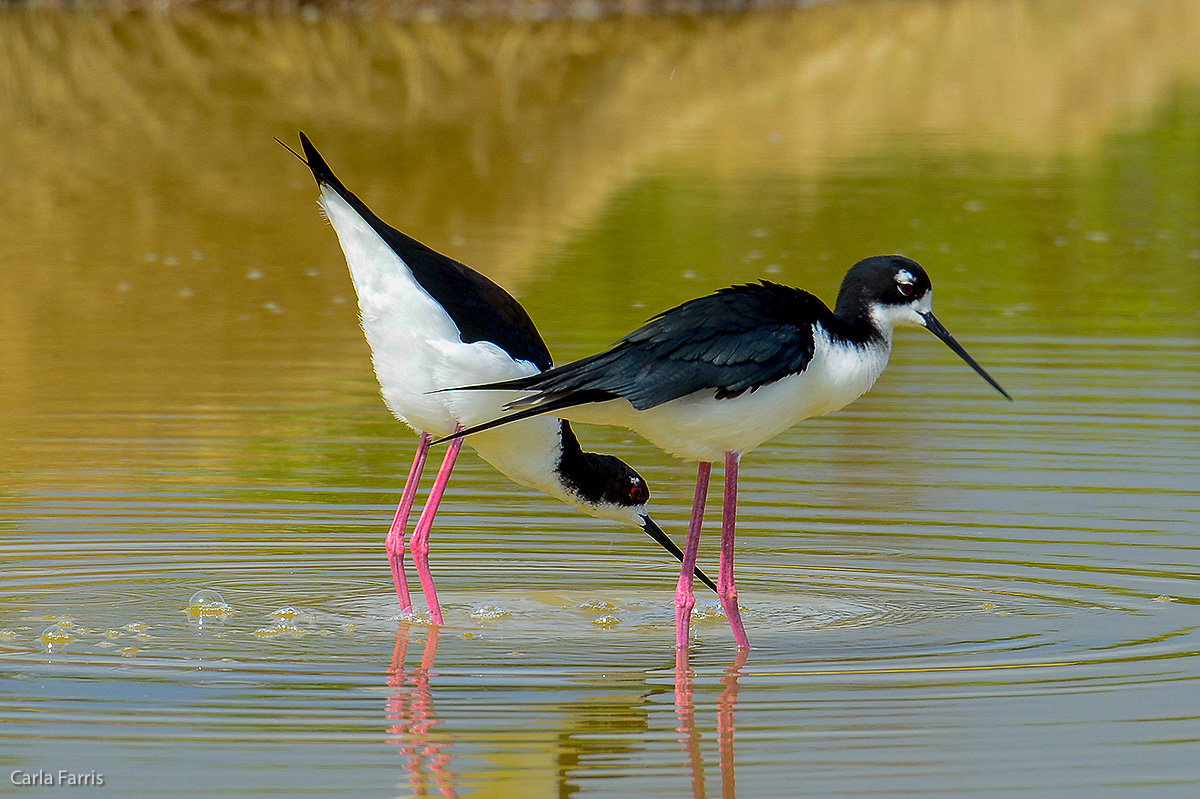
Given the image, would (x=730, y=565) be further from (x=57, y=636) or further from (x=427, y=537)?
(x=57, y=636)

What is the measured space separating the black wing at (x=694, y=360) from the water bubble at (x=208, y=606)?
1.16 m

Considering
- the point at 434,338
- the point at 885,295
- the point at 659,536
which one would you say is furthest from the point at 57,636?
the point at 885,295

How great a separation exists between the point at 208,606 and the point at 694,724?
6.20 feet

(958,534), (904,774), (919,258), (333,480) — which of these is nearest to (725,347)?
(904,774)

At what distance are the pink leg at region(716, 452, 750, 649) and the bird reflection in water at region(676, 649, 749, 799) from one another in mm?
84

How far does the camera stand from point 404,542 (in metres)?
7.33

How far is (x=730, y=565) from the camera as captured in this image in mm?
6594

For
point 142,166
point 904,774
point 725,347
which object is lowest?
point 904,774

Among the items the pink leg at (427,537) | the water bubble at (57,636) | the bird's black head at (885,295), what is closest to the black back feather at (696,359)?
the bird's black head at (885,295)

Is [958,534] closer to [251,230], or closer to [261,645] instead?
[261,645]

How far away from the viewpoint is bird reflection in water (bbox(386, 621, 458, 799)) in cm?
502

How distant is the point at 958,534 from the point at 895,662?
192cm

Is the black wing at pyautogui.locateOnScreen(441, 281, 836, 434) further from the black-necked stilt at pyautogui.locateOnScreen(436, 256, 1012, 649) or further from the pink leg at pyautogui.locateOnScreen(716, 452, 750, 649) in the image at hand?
the pink leg at pyautogui.locateOnScreen(716, 452, 750, 649)

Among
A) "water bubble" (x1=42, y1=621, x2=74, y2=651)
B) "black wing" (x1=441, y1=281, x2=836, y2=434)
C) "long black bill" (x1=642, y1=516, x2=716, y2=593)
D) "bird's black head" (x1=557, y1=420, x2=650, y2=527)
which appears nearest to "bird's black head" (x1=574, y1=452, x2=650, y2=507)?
"bird's black head" (x1=557, y1=420, x2=650, y2=527)
